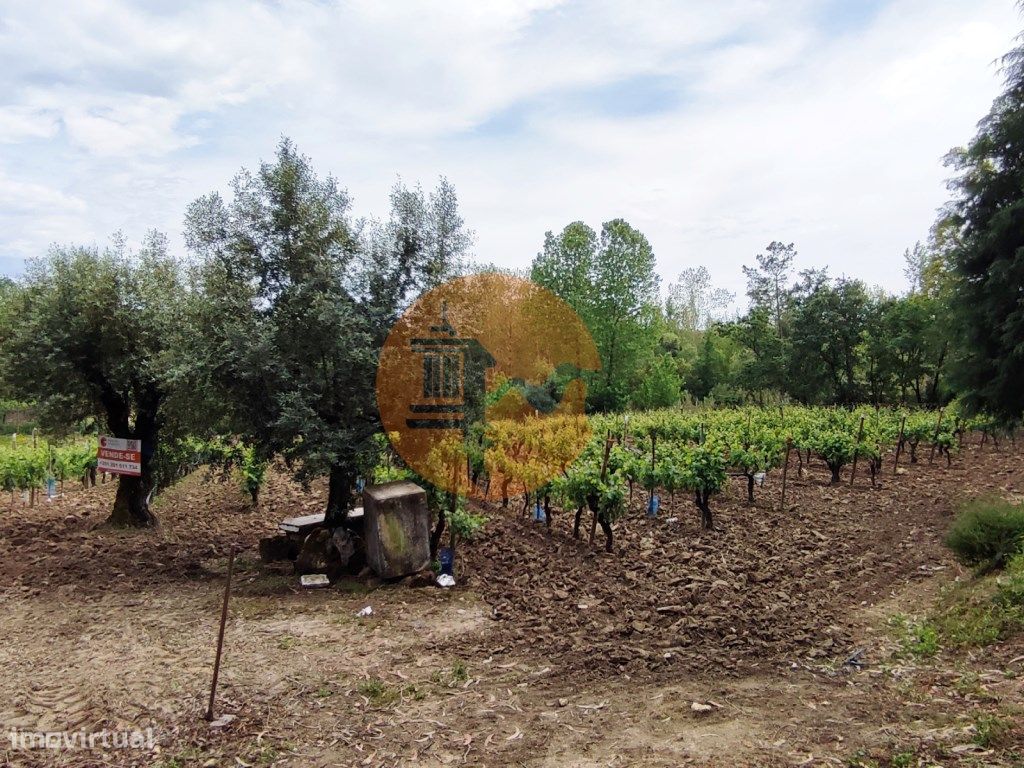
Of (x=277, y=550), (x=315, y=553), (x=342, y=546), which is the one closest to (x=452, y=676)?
(x=342, y=546)

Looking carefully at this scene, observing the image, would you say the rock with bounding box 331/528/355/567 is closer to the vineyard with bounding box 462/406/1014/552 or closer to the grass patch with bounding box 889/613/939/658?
the vineyard with bounding box 462/406/1014/552

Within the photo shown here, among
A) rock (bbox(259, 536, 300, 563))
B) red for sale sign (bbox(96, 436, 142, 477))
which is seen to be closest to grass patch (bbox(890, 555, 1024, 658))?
rock (bbox(259, 536, 300, 563))

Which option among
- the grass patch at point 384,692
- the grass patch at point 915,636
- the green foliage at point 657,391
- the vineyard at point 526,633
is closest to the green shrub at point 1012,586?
the grass patch at point 915,636

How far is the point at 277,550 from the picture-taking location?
8273mm

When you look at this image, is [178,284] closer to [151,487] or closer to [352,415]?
[151,487]

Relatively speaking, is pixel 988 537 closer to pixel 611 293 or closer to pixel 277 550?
pixel 277 550

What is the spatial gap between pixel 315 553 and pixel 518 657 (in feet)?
10.9

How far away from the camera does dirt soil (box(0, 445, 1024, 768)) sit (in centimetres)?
405

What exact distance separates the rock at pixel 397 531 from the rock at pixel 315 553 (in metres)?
0.55

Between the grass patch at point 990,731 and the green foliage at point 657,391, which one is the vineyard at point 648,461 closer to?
the grass patch at point 990,731

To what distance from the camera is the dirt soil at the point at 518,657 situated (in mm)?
4047

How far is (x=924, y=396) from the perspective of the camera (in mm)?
32312

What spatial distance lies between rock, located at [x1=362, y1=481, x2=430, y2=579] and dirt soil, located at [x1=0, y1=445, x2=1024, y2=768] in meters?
0.30

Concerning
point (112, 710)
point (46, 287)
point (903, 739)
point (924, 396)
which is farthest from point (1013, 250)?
point (924, 396)
